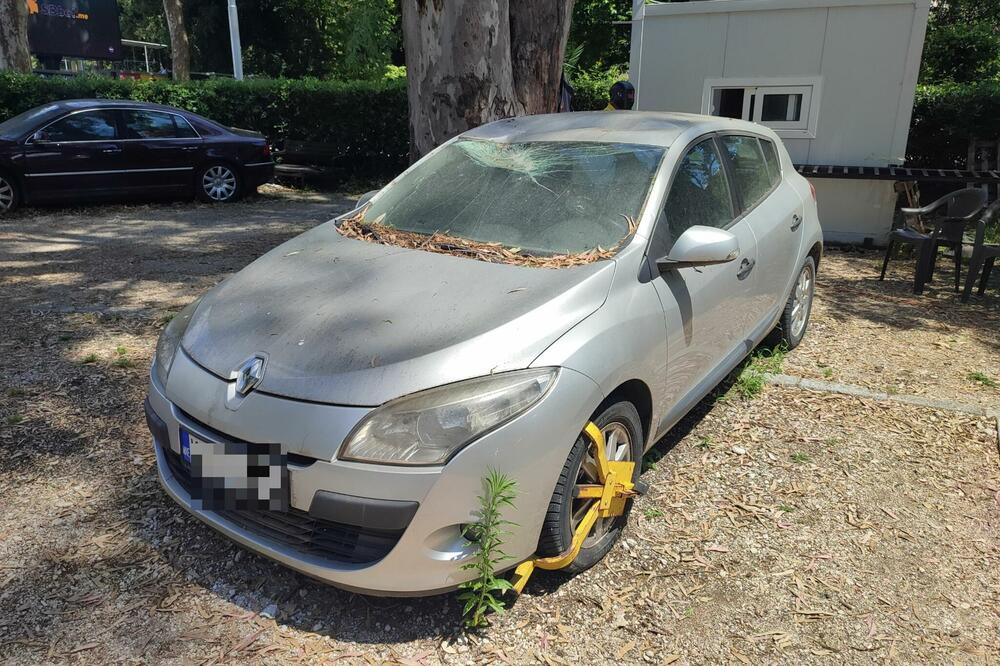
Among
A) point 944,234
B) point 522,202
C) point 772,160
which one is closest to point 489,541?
point 522,202

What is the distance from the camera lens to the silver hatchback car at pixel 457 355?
2.31 meters

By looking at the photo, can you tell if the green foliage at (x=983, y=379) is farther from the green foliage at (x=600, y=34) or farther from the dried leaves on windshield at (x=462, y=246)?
the green foliage at (x=600, y=34)

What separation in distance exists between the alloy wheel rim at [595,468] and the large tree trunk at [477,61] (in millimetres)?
4188

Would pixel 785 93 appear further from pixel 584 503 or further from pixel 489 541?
pixel 489 541

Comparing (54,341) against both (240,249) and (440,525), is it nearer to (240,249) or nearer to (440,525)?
(240,249)

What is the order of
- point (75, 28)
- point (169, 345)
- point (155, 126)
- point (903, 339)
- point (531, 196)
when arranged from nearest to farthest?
point (169, 345) < point (531, 196) < point (903, 339) < point (155, 126) < point (75, 28)

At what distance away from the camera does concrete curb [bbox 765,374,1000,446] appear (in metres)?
4.24

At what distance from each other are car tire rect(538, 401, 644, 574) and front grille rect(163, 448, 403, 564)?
0.57 m

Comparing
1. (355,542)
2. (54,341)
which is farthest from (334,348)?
(54,341)

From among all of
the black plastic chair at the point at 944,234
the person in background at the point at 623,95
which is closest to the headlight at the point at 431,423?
the black plastic chair at the point at 944,234

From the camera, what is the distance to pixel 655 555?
2998mm

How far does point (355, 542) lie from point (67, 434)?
7.48 feet

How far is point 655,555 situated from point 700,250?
4.10 ft

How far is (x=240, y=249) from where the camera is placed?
27.6ft
